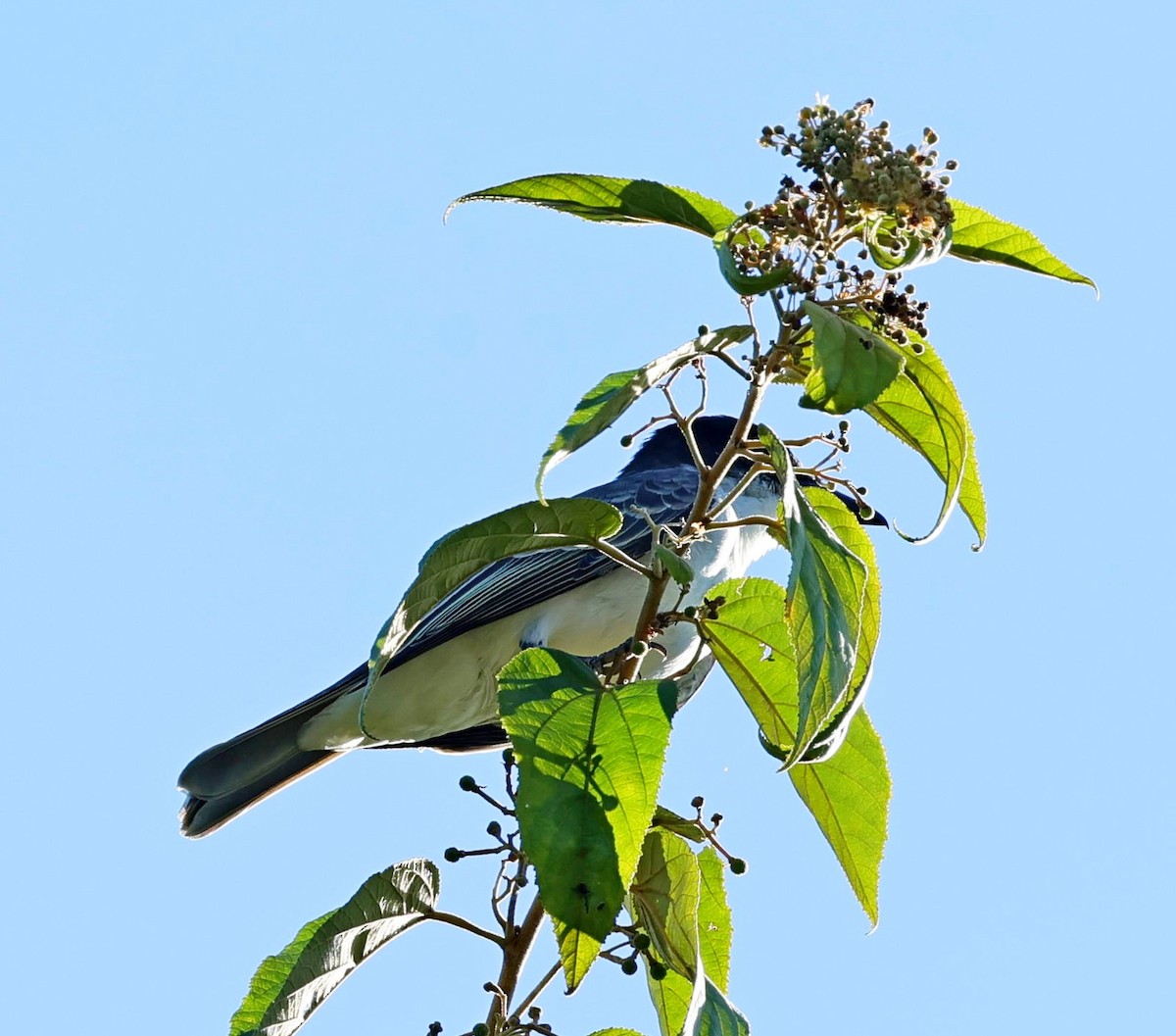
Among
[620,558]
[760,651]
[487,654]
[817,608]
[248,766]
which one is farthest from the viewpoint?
[487,654]

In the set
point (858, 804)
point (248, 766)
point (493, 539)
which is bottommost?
point (858, 804)

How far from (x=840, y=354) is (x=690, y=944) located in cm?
112

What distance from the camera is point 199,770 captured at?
641 centimetres

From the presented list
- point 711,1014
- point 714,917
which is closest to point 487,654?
point 714,917

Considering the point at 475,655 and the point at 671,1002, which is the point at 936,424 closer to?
the point at 671,1002

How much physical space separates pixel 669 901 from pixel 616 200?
4.23ft

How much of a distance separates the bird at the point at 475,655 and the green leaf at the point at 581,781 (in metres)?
3.41

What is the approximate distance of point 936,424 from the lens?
112 inches

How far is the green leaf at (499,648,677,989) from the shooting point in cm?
241

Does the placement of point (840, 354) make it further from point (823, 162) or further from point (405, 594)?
point (405, 594)

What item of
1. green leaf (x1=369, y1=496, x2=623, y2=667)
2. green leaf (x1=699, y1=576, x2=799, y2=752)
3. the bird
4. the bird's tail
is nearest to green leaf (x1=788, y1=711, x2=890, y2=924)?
green leaf (x1=699, y1=576, x2=799, y2=752)

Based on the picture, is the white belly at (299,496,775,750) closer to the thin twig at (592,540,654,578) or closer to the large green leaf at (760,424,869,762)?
the thin twig at (592,540,654,578)

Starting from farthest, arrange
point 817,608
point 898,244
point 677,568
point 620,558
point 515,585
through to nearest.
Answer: point 515,585 → point 620,558 → point 898,244 → point 677,568 → point 817,608

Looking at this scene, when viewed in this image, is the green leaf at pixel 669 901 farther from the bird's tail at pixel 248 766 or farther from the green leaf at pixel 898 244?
the bird's tail at pixel 248 766
